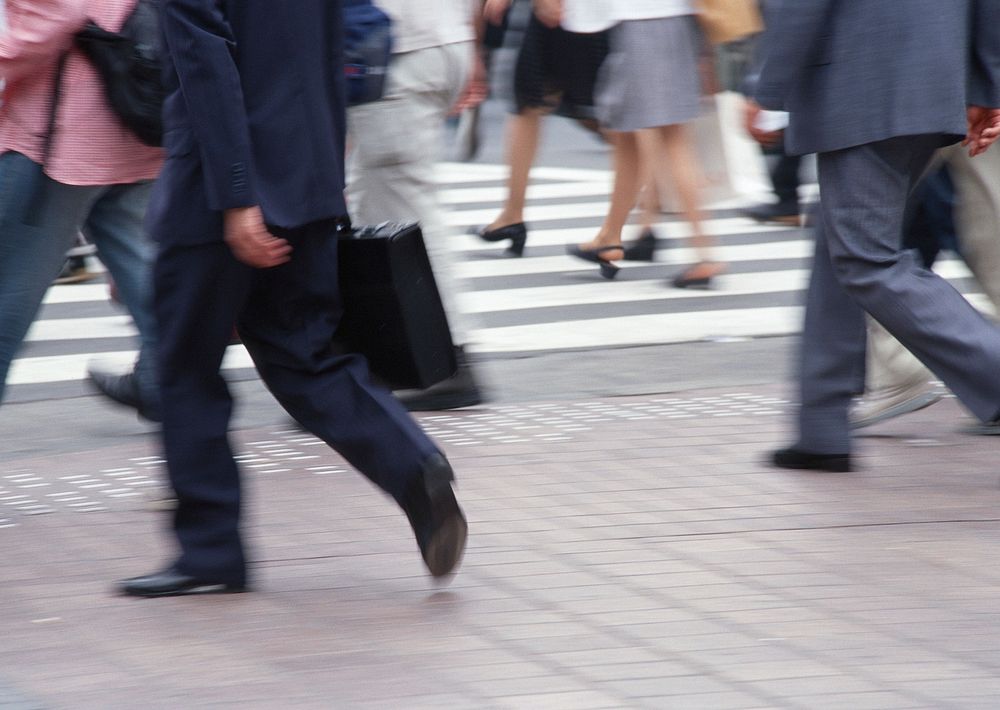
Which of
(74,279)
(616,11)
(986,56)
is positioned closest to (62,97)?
(986,56)

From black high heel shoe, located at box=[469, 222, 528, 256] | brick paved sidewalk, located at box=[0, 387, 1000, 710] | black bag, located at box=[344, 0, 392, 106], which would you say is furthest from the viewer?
black high heel shoe, located at box=[469, 222, 528, 256]

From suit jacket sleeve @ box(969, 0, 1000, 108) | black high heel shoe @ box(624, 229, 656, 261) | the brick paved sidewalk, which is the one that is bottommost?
black high heel shoe @ box(624, 229, 656, 261)

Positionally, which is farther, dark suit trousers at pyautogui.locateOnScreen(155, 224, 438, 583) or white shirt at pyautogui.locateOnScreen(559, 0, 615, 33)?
white shirt at pyautogui.locateOnScreen(559, 0, 615, 33)

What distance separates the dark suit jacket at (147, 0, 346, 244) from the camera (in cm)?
364

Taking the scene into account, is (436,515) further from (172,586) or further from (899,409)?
(899,409)

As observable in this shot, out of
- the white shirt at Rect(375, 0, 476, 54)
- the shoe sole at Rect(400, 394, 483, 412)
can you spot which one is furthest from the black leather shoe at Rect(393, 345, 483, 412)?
the white shirt at Rect(375, 0, 476, 54)

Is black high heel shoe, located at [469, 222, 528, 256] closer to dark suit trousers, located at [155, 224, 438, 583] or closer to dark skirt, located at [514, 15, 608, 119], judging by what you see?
dark skirt, located at [514, 15, 608, 119]

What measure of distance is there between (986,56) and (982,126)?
261mm

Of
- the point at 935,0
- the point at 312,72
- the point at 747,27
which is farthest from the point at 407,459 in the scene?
the point at 747,27

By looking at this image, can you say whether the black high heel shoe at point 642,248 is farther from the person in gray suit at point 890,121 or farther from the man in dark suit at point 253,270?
the man in dark suit at point 253,270

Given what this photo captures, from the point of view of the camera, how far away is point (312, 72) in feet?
12.5

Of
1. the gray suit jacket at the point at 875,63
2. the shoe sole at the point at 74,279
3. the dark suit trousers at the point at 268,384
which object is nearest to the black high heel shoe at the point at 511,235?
the shoe sole at the point at 74,279

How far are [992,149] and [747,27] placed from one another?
2380mm

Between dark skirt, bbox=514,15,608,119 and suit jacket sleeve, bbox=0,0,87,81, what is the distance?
4357 millimetres
